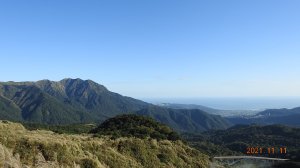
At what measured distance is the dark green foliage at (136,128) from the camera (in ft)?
405

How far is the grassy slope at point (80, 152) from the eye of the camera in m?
53.0

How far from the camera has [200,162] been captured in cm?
10125

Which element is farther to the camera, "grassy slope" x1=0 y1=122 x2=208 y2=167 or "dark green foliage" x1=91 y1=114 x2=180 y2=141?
"dark green foliage" x1=91 y1=114 x2=180 y2=141

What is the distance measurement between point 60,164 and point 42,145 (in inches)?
168

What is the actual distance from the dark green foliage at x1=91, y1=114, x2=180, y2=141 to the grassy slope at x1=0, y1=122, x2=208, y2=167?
69.2 feet

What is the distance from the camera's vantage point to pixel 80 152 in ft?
209

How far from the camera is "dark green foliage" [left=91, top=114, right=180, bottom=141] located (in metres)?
123

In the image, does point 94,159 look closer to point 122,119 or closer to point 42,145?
point 42,145

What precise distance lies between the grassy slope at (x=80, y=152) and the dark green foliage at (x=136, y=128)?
69.2ft

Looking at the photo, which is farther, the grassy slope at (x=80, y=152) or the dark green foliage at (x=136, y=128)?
the dark green foliage at (x=136, y=128)

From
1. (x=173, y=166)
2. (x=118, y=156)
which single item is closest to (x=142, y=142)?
(x=173, y=166)

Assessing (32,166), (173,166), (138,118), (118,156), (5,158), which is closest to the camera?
(5,158)

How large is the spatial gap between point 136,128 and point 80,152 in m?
67.5

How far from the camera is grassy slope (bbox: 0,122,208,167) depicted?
5297cm
